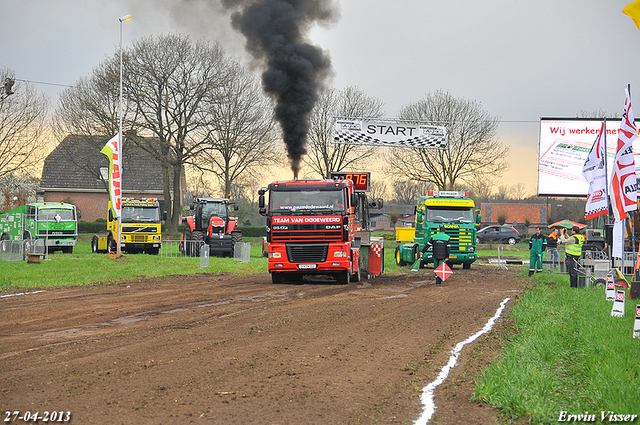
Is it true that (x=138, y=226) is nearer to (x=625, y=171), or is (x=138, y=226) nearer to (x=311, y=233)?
(x=311, y=233)

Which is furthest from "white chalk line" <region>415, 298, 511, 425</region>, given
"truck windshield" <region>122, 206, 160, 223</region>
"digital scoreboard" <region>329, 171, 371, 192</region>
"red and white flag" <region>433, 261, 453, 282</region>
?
"truck windshield" <region>122, 206, 160, 223</region>

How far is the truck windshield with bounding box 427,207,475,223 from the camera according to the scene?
27141 millimetres

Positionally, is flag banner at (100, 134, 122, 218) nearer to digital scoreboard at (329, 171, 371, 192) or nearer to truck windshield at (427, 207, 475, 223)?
digital scoreboard at (329, 171, 371, 192)

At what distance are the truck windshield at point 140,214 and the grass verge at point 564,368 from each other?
82.7 feet

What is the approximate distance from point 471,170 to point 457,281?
2805 cm

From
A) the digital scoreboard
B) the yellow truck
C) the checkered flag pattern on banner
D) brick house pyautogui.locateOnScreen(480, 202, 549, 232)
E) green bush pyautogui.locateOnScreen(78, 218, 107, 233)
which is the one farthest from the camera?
brick house pyautogui.locateOnScreen(480, 202, 549, 232)

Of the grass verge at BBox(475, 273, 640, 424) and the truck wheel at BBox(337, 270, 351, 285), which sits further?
the truck wheel at BBox(337, 270, 351, 285)

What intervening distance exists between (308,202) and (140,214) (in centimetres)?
1844

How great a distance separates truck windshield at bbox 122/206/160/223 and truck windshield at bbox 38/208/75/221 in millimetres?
3491

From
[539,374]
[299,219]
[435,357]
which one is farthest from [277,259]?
[539,374]

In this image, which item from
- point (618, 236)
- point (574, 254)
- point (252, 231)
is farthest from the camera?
point (252, 231)

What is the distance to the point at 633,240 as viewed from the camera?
2153 cm

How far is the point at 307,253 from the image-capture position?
1752cm

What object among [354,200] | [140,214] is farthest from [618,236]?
[140,214]
